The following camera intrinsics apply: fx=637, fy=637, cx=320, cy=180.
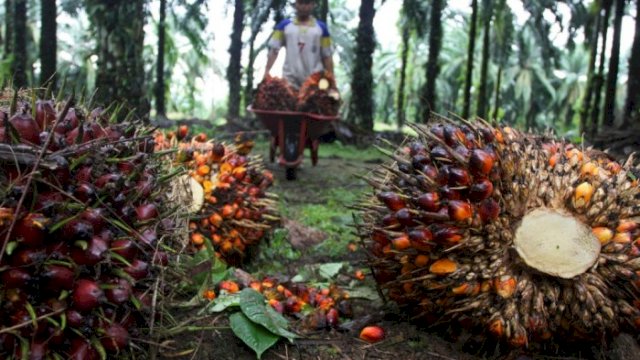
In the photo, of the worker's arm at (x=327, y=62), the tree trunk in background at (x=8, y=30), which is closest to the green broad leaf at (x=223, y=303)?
the worker's arm at (x=327, y=62)

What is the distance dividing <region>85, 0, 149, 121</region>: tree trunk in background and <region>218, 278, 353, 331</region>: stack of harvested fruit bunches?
4.01 m

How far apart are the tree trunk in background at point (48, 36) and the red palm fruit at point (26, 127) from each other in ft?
25.4

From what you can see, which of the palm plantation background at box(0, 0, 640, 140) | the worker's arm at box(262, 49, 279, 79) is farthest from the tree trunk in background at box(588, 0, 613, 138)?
the worker's arm at box(262, 49, 279, 79)

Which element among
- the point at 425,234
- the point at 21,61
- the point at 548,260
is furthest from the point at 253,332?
the point at 21,61

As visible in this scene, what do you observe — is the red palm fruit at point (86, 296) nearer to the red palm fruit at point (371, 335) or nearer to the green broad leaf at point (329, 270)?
the red palm fruit at point (371, 335)

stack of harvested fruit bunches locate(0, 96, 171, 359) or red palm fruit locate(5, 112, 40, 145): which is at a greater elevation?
red palm fruit locate(5, 112, 40, 145)

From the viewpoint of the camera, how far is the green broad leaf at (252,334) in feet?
7.52

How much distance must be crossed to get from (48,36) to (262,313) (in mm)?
7894

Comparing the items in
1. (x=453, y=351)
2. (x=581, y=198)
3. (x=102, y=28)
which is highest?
(x=102, y=28)

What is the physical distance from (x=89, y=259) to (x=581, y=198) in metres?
1.74

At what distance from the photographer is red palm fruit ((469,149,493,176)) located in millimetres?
2352

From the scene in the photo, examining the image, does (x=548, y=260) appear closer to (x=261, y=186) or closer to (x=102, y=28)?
(x=261, y=186)

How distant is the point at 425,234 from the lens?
93.6 inches

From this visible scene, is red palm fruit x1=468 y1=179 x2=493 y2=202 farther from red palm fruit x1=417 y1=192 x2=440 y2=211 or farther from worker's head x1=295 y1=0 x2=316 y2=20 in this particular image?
worker's head x1=295 y1=0 x2=316 y2=20
